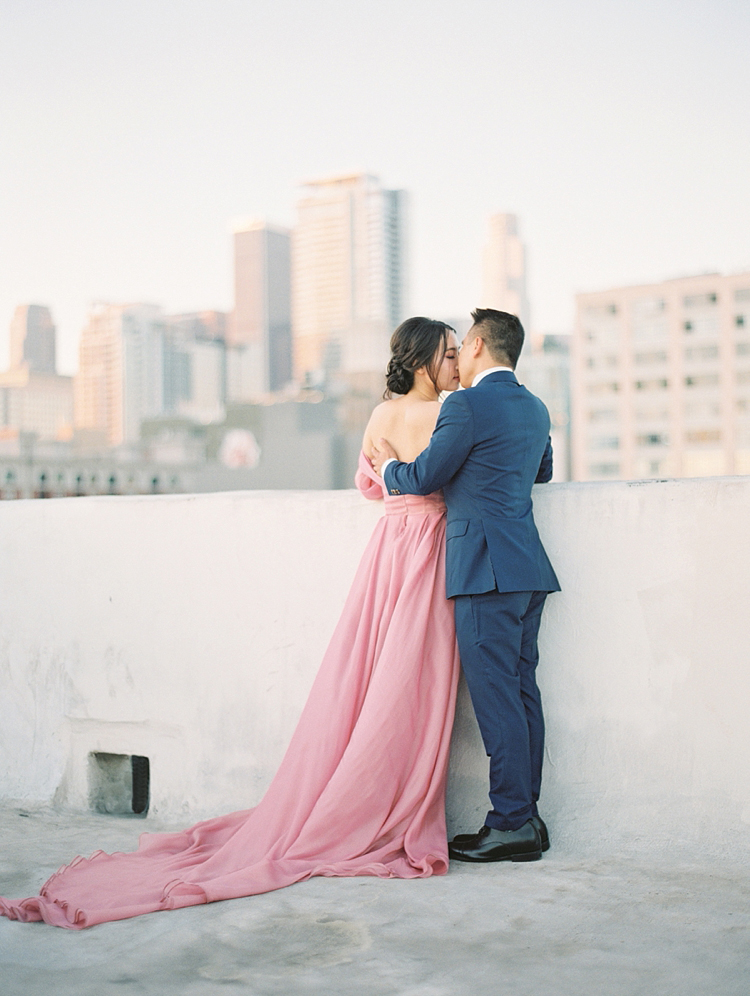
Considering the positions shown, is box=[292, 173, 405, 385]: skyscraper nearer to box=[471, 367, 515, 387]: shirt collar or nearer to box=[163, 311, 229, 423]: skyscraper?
box=[163, 311, 229, 423]: skyscraper

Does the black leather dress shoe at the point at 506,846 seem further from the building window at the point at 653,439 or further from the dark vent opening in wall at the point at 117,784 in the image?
the building window at the point at 653,439

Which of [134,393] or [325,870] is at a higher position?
[134,393]

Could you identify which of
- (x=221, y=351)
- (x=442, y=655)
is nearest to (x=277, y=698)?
(x=442, y=655)

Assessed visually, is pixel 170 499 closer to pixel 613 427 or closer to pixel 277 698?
pixel 277 698

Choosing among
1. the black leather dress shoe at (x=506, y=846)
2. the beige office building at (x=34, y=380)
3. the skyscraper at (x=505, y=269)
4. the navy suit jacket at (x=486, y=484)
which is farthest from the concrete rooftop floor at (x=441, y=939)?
the skyscraper at (x=505, y=269)

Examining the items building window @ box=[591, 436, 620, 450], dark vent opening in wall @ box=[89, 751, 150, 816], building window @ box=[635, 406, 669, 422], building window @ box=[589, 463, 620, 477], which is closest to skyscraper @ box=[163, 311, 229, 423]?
building window @ box=[591, 436, 620, 450]

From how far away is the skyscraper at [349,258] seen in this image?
15000 centimetres

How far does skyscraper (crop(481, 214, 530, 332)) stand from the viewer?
6176 inches

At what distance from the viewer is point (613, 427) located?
9200cm

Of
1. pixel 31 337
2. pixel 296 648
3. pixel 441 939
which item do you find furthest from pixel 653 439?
pixel 441 939

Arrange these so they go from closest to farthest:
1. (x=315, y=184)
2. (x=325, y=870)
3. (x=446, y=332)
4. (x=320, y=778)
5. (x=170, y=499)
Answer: (x=325, y=870), (x=320, y=778), (x=446, y=332), (x=170, y=499), (x=315, y=184)

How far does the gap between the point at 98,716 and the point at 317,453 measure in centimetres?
6250

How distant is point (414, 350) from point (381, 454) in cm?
33

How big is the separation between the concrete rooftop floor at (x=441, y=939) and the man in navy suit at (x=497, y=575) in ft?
0.52
